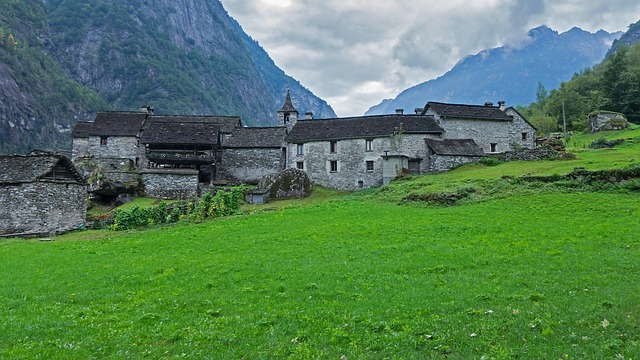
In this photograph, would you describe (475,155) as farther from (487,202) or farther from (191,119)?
(191,119)

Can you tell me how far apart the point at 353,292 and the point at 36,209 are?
30.3 meters

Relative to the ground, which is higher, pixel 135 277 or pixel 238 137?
pixel 238 137

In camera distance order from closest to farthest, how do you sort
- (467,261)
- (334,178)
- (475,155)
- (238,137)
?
(467,261), (475,155), (334,178), (238,137)

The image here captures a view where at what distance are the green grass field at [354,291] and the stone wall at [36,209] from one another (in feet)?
32.8

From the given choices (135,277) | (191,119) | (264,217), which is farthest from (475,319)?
(191,119)

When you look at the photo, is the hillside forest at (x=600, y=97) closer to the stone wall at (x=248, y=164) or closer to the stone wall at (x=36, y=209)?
the stone wall at (x=248, y=164)

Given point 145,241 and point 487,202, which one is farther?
point 487,202

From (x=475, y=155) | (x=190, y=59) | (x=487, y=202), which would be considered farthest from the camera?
(x=190, y=59)

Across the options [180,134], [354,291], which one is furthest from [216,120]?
[354,291]

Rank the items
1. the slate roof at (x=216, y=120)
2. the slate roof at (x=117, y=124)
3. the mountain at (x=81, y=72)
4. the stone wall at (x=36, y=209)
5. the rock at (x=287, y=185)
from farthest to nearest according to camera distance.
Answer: the mountain at (x=81, y=72) < the slate roof at (x=216, y=120) < the slate roof at (x=117, y=124) < the rock at (x=287, y=185) < the stone wall at (x=36, y=209)

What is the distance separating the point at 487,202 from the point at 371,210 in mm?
7354

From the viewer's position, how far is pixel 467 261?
14.6m

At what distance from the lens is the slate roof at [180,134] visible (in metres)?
50.2

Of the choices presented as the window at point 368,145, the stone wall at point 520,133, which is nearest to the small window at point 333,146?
the window at point 368,145
